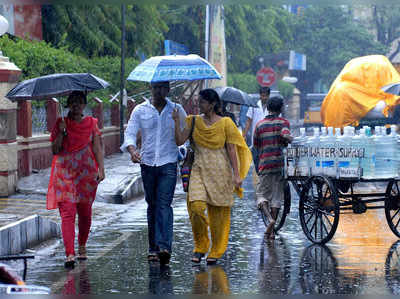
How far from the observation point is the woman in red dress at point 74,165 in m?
8.45

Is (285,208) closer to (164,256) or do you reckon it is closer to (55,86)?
(164,256)

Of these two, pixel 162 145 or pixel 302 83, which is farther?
pixel 302 83

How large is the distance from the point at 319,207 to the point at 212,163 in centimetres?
178

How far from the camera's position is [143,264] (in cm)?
842

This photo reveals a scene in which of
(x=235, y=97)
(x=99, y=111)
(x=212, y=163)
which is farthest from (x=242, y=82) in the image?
(x=212, y=163)

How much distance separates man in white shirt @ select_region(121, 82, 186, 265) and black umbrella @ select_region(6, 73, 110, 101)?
547 mm

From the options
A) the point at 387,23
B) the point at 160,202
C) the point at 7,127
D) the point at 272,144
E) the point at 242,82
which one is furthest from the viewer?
the point at 387,23

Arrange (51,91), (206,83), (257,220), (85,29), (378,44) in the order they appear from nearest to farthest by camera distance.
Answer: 1. (51,91)
2. (257,220)
3. (85,29)
4. (206,83)
5. (378,44)

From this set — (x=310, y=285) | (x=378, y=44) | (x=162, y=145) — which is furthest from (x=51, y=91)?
(x=378, y=44)

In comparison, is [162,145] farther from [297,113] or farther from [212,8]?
[297,113]

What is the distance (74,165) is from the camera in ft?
28.1

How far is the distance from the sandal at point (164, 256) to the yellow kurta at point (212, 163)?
0.58 metres

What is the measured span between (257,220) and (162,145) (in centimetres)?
382

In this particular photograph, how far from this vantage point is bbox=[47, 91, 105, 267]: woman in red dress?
8.45 metres
